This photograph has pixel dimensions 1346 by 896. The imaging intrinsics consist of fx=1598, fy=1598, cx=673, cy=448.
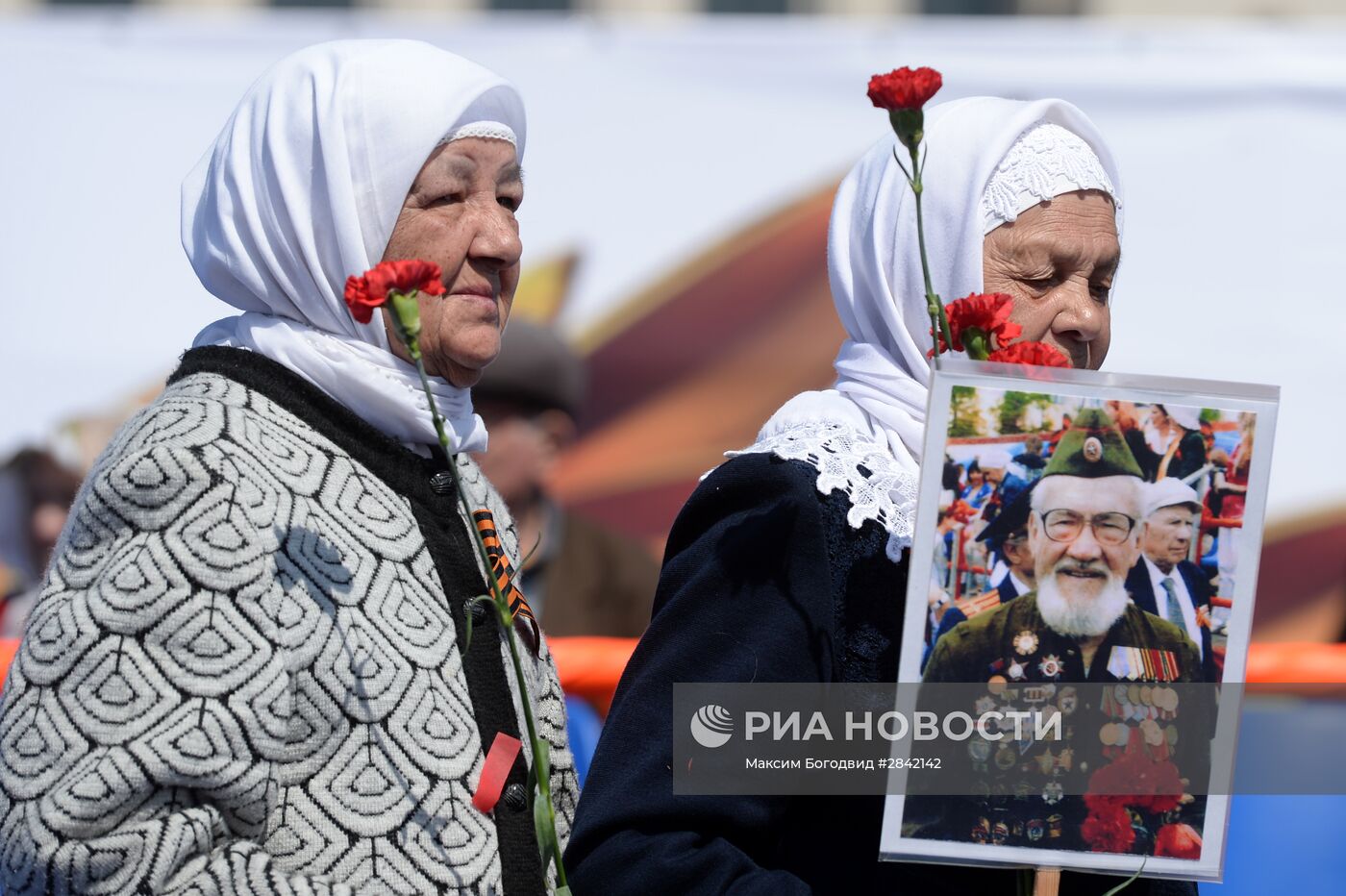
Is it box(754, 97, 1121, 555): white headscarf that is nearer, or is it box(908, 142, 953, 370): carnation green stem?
box(908, 142, 953, 370): carnation green stem

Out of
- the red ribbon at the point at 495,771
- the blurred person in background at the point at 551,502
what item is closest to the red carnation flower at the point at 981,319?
the red ribbon at the point at 495,771

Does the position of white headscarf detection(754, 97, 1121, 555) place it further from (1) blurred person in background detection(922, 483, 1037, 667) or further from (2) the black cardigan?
(1) blurred person in background detection(922, 483, 1037, 667)

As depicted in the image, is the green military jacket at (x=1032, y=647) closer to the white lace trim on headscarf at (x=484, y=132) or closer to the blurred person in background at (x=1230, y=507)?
the blurred person in background at (x=1230, y=507)

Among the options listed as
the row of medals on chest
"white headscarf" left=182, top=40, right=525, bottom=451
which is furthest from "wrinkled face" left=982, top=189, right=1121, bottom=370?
"white headscarf" left=182, top=40, right=525, bottom=451

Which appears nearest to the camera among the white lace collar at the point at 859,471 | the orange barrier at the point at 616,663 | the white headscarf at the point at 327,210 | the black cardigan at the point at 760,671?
the black cardigan at the point at 760,671

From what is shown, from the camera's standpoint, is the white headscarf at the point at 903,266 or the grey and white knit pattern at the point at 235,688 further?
the white headscarf at the point at 903,266

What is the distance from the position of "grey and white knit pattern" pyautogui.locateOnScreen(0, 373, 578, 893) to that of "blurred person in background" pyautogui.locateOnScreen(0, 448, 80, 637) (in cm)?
320

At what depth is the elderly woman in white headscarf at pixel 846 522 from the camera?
1.81m

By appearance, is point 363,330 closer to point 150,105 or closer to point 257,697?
point 257,697

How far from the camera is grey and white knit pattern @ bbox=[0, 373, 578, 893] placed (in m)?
1.65

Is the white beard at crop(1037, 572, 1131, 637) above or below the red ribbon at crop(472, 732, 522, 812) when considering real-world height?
above

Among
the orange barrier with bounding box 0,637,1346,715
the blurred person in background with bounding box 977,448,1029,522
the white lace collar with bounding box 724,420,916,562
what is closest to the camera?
the blurred person in background with bounding box 977,448,1029,522

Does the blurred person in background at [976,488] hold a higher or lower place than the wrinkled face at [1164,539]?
higher

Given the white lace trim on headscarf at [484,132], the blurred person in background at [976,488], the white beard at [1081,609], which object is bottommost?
the white beard at [1081,609]
